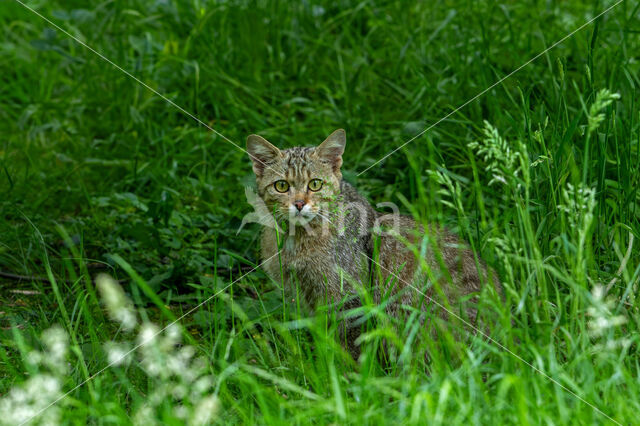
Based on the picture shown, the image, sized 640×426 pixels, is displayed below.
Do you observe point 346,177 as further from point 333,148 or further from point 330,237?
point 330,237

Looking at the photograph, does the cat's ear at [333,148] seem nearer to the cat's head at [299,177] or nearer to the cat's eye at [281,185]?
the cat's head at [299,177]

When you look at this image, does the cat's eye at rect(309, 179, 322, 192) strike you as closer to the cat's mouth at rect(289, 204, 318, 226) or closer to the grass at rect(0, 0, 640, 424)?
the cat's mouth at rect(289, 204, 318, 226)

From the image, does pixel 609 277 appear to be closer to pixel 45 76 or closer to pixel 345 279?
pixel 345 279

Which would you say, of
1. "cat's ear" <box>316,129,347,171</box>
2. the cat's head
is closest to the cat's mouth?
the cat's head

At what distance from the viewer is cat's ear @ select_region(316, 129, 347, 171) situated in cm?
395

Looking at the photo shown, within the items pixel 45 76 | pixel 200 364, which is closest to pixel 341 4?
pixel 45 76

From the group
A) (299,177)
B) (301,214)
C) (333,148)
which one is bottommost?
(301,214)

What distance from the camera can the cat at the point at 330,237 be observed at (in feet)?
12.3

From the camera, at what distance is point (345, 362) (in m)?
3.23

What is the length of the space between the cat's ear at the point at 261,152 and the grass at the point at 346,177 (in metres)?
0.51

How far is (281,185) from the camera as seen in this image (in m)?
3.95

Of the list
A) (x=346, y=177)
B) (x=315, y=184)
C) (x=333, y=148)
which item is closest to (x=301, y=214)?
(x=315, y=184)

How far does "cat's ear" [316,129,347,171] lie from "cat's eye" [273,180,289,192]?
8.8 inches

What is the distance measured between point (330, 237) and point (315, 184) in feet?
0.88
